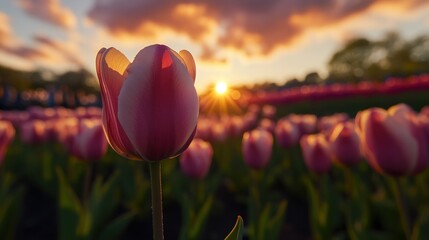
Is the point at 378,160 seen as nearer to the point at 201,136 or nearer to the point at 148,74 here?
the point at 148,74

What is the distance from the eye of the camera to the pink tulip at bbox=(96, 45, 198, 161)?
33.9 inches

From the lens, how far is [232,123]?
512cm

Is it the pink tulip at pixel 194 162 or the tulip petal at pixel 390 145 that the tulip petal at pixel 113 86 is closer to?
the tulip petal at pixel 390 145

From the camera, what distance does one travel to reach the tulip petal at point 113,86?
2.88 feet

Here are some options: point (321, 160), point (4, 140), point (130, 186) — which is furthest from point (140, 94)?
point (130, 186)

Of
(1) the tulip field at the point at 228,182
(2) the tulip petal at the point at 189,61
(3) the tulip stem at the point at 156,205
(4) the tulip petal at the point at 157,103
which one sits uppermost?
(2) the tulip petal at the point at 189,61

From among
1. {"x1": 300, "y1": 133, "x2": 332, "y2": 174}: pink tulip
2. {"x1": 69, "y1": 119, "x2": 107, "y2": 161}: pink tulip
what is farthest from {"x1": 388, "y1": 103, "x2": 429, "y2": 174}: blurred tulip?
{"x1": 69, "y1": 119, "x2": 107, "y2": 161}: pink tulip

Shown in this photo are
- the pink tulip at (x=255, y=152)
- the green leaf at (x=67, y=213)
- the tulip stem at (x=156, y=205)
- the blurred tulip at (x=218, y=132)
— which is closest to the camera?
the tulip stem at (x=156, y=205)

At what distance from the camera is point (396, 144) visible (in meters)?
1.63

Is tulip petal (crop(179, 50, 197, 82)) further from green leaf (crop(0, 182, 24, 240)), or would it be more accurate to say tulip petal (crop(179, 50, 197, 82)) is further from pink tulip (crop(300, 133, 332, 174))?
pink tulip (crop(300, 133, 332, 174))

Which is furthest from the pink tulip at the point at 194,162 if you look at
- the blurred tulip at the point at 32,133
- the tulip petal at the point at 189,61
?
the blurred tulip at the point at 32,133

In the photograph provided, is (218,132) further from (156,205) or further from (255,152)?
(156,205)

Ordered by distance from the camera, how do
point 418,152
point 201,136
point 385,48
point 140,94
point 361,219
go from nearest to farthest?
point 140,94, point 418,152, point 361,219, point 201,136, point 385,48

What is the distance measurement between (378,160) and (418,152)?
0.17m
